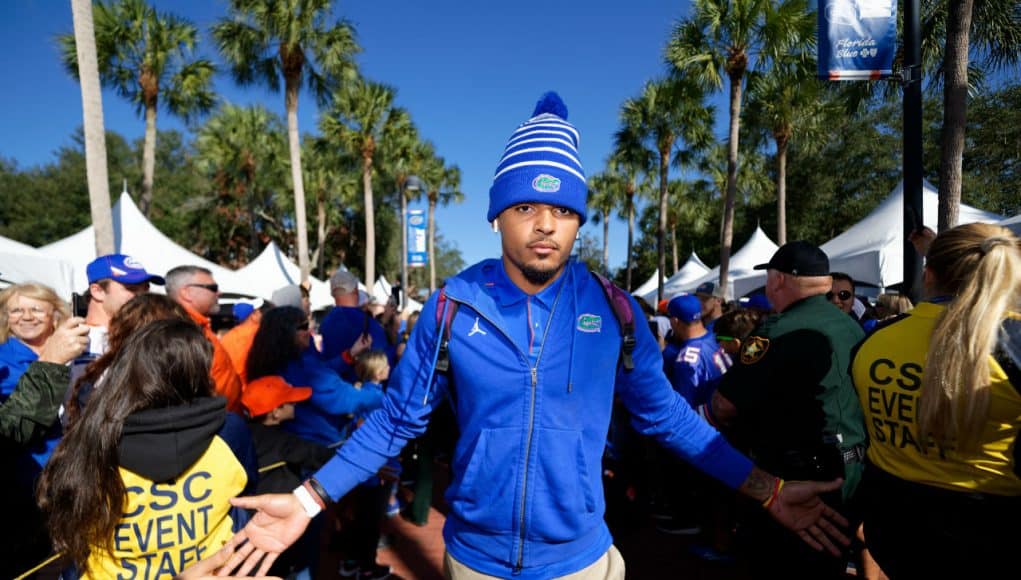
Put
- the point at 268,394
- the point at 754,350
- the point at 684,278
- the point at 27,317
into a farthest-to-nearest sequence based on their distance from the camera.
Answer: the point at 684,278
the point at 27,317
the point at 268,394
the point at 754,350

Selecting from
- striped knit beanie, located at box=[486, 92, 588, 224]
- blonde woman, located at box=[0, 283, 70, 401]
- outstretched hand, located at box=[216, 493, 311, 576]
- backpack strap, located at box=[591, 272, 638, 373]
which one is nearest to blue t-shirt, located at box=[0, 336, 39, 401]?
blonde woman, located at box=[0, 283, 70, 401]

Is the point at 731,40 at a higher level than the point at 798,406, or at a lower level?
higher

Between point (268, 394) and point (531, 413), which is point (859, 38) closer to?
point (531, 413)

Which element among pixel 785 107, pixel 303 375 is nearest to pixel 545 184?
pixel 303 375

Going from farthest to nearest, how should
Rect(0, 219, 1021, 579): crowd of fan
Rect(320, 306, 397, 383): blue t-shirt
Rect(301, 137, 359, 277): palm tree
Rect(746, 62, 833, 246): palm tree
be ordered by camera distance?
Rect(301, 137, 359, 277): palm tree → Rect(746, 62, 833, 246): palm tree → Rect(320, 306, 397, 383): blue t-shirt → Rect(0, 219, 1021, 579): crowd of fan

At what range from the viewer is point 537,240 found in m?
1.68

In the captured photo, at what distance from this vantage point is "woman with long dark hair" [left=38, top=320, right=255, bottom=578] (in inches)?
71.5

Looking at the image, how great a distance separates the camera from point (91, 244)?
10.9 meters

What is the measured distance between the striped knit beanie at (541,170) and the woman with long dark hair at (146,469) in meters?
1.43

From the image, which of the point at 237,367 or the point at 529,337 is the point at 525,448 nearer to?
the point at 529,337

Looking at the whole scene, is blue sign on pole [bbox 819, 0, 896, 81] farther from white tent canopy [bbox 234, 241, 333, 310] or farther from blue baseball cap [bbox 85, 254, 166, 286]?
white tent canopy [bbox 234, 241, 333, 310]

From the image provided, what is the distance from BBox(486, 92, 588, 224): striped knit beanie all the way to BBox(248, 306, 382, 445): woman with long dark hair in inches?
82.1

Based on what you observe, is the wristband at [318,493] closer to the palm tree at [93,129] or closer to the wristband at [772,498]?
the wristband at [772,498]

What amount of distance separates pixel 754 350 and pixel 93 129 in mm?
8708
